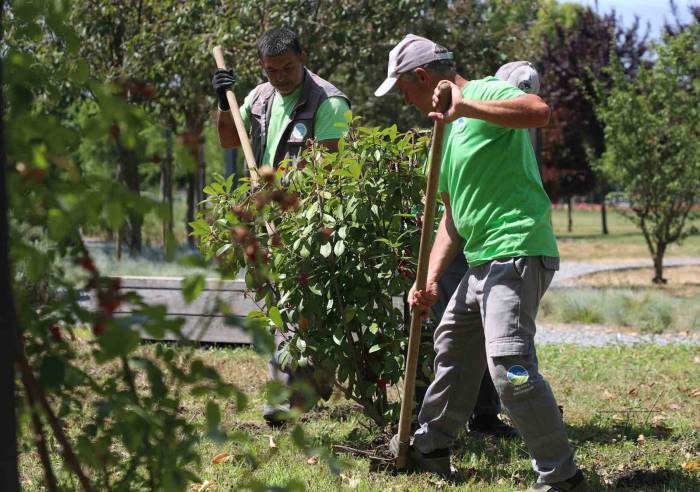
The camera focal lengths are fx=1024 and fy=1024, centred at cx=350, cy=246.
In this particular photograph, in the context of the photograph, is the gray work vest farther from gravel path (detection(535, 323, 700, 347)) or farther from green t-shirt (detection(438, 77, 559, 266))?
gravel path (detection(535, 323, 700, 347))

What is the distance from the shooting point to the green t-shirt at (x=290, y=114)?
199 inches

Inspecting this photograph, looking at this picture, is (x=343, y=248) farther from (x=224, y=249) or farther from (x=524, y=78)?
(x=524, y=78)

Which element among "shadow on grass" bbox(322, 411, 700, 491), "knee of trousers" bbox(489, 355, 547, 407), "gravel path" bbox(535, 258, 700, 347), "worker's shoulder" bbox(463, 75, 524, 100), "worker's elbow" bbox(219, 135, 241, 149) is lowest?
"gravel path" bbox(535, 258, 700, 347)

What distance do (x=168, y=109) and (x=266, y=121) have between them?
29.1 ft

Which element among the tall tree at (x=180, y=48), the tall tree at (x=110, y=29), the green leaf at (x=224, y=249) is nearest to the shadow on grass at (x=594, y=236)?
the tall tree at (x=180, y=48)

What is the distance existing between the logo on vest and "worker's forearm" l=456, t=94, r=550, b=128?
1.66 m

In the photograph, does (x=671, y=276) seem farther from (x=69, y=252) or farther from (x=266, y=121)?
(x=69, y=252)

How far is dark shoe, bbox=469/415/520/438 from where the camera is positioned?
509cm

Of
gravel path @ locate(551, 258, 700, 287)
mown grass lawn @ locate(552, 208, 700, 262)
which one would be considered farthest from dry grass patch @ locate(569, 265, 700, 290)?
mown grass lawn @ locate(552, 208, 700, 262)

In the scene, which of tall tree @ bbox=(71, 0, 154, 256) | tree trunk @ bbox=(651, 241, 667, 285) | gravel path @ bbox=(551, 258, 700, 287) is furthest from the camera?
gravel path @ bbox=(551, 258, 700, 287)

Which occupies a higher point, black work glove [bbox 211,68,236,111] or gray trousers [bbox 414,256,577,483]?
black work glove [bbox 211,68,236,111]

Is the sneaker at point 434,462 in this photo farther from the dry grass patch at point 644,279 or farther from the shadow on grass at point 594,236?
the shadow on grass at point 594,236

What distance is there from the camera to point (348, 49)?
11.8 meters

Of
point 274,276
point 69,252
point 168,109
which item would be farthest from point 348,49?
point 69,252
